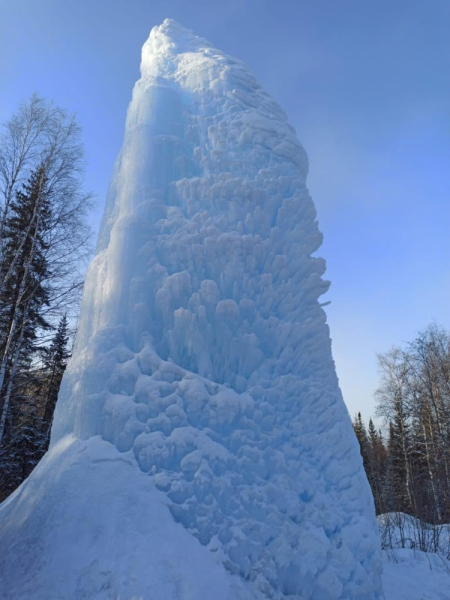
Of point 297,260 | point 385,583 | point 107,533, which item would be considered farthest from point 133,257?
point 385,583

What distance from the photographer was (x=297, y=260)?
12.2 ft

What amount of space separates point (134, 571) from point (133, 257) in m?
2.22

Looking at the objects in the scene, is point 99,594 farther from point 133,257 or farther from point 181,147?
point 181,147

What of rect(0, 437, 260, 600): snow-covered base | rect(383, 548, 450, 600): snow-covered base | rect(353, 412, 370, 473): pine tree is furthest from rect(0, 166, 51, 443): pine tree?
rect(353, 412, 370, 473): pine tree

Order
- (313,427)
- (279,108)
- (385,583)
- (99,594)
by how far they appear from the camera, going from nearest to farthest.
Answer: (99,594), (313,427), (385,583), (279,108)

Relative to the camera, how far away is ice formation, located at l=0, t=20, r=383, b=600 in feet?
8.71

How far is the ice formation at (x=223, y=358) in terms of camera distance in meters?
2.65

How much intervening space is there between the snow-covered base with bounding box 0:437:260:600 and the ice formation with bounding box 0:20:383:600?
0.04m

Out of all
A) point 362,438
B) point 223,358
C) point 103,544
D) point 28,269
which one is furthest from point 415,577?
point 362,438

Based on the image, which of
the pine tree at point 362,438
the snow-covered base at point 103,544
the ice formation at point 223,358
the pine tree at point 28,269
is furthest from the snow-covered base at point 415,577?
the pine tree at point 362,438

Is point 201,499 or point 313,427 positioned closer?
point 201,499

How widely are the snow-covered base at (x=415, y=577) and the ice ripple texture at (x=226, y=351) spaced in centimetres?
105

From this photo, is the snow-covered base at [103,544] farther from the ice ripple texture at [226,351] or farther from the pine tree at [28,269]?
the pine tree at [28,269]

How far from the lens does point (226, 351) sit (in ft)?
10.5
